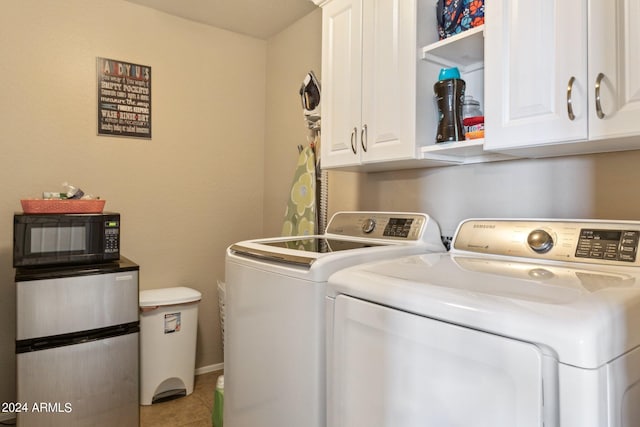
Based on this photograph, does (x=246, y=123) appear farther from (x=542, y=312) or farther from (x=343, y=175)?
(x=542, y=312)

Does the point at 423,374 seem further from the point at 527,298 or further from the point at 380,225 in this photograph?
the point at 380,225

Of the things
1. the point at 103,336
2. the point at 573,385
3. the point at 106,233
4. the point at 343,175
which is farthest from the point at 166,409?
the point at 573,385

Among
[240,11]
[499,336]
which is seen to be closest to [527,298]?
[499,336]

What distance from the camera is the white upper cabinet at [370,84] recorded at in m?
1.53

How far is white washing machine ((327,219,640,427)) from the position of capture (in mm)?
644

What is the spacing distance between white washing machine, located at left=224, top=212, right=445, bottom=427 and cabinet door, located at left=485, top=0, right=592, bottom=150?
566mm

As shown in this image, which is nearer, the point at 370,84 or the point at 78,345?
the point at 370,84

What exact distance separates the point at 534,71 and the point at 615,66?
0.65ft

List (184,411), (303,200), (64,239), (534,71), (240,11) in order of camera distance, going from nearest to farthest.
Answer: (534,71)
(64,239)
(184,411)
(303,200)
(240,11)

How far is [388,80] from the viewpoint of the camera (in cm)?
161

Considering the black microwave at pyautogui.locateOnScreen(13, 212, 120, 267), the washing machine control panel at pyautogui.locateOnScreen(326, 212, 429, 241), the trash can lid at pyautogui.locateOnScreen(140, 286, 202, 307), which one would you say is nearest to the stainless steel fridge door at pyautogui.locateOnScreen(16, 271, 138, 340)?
the black microwave at pyautogui.locateOnScreen(13, 212, 120, 267)

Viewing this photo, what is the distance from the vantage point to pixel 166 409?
242cm

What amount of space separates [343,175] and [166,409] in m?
1.82

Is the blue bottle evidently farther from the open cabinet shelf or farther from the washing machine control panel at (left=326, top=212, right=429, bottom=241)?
the washing machine control panel at (left=326, top=212, right=429, bottom=241)
